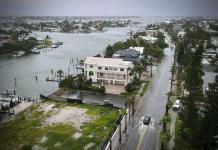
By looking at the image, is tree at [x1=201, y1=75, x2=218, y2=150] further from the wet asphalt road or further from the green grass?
the green grass

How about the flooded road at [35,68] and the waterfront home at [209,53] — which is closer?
the flooded road at [35,68]

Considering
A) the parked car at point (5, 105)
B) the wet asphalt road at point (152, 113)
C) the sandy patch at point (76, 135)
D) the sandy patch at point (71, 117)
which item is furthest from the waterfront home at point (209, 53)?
the parked car at point (5, 105)

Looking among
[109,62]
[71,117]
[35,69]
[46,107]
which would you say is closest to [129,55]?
[109,62]

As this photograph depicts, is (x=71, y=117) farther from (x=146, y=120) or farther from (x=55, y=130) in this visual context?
(x=146, y=120)

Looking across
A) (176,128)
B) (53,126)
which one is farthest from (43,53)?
(176,128)

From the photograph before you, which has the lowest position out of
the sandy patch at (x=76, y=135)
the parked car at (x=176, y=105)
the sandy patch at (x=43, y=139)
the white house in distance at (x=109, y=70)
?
the sandy patch at (x=43, y=139)

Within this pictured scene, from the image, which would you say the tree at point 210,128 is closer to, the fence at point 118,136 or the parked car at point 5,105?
the fence at point 118,136

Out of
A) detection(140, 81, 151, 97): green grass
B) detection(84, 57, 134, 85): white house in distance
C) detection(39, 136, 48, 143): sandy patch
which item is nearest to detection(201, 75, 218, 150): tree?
detection(39, 136, 48, 143): sandy patch

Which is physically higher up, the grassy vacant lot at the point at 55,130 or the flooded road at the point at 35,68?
the flooded road at the point at 35,68
